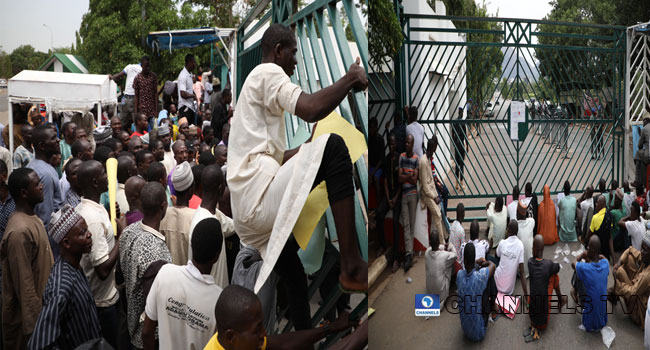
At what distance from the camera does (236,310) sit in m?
1.79

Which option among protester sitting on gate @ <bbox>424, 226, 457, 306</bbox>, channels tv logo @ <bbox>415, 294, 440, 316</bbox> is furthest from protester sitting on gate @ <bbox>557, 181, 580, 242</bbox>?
channels tv logo @ <bbox>415, 294, 440, 316</bbox>

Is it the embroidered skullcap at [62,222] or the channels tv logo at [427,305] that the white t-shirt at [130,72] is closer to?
the embroidered skullcap at [62,222]

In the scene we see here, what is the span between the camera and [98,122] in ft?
8.03

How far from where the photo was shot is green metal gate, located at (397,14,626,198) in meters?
2.13

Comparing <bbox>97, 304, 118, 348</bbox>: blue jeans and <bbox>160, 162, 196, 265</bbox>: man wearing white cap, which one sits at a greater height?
<bbox>160, 162, 196, 265</bbox>: man wearing white cap

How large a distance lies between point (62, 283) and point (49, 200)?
15.2 inches

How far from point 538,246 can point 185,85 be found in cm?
168

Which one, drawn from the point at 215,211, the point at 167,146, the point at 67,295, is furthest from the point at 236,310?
the point at 167,146

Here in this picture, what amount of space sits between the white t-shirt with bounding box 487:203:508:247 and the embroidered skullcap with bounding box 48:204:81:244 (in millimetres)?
1702

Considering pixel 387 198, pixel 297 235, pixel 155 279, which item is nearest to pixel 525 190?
pixel 387 198

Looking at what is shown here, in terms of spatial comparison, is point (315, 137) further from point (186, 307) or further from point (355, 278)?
point (186, 307)

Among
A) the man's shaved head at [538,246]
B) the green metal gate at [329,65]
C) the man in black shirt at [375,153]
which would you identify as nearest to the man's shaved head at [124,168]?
the green metal gate at [329,65]

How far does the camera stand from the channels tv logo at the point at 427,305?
2.24 m

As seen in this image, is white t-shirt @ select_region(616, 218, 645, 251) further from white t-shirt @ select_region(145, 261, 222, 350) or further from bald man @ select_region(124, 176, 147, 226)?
bald man @ select_region(124, 176, 147, 226)
